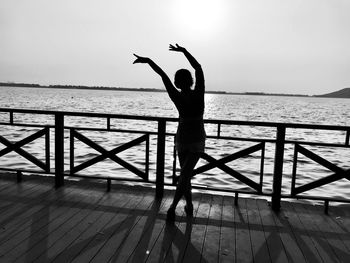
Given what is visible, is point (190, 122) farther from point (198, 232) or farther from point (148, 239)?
point (148, 239)

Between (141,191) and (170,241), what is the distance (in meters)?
1.89

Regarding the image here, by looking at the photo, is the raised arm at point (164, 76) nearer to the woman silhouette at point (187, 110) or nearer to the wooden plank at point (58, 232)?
the woman silhouette at point (187, 110)

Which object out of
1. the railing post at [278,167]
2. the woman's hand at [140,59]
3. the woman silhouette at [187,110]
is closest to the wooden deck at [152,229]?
the railing post at [278,167]

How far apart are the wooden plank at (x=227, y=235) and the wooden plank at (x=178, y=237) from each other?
375 millimetres

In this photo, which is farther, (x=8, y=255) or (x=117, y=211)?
(x=117, y=211)

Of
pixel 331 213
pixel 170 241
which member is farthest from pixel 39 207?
pixel 331 213

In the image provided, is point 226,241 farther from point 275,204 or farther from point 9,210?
point 9,210

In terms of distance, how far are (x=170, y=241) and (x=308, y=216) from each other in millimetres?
2140

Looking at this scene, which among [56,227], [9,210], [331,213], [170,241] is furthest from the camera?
[331,213]

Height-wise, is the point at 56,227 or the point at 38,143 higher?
the point at 56,227

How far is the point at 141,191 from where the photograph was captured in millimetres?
5547

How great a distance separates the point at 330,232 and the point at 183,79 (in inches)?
100

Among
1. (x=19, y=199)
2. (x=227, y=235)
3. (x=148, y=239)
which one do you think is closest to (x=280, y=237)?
(x=227, y=235)

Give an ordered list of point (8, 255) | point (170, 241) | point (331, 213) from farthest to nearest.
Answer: point (331, 213) → point (170, 241) → point (8, 255)
